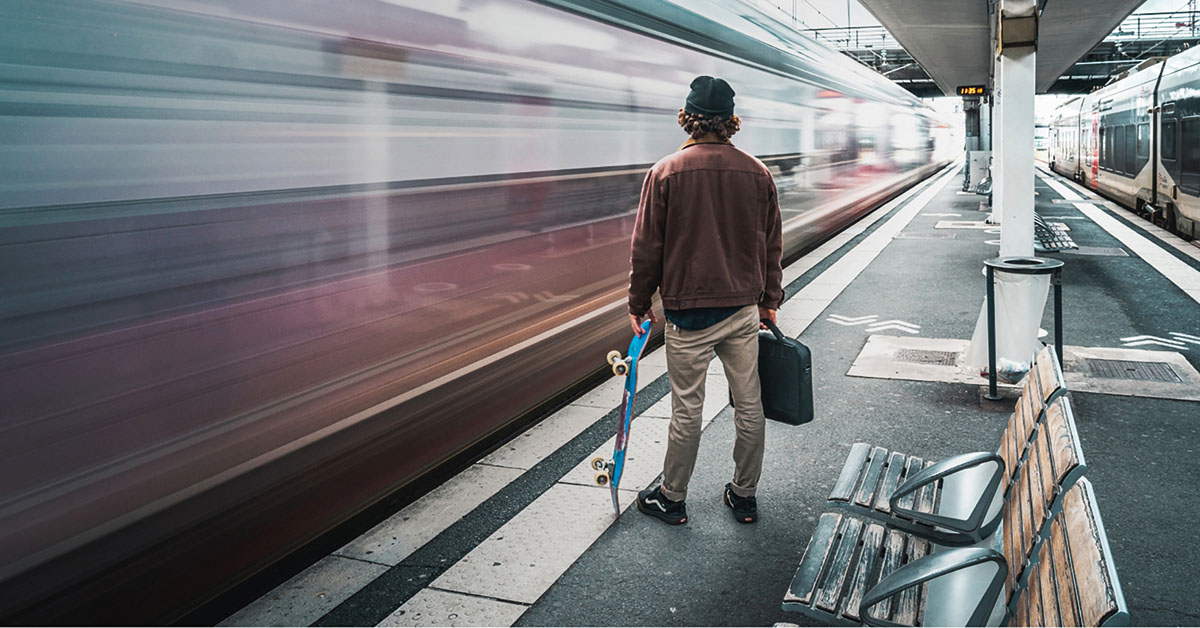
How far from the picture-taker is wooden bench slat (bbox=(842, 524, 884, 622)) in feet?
9.21

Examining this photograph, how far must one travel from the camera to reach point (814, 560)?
3078 millimetres

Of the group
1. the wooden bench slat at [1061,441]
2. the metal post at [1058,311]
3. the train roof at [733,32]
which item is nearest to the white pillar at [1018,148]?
the metal post at [1058,311]

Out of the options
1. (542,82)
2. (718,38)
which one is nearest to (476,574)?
(542,82)

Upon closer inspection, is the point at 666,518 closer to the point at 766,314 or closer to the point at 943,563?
the point at 766,314

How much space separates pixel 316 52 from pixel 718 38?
15.3ft

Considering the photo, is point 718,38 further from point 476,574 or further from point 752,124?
point 476,574

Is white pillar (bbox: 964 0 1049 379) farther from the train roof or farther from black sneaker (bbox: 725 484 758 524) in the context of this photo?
black sneaker (bbox: 725 484 758 524)

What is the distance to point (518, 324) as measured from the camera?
4.57 m

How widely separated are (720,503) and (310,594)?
1707 millimetres

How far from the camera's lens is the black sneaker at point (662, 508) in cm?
382

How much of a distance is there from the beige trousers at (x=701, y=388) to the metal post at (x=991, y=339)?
2.34 metres

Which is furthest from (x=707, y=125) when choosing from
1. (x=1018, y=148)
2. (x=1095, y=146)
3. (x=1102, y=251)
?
(x=1095, y=146)

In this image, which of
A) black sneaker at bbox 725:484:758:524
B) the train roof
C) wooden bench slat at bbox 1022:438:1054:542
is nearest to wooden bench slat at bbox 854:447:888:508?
black sneaker at bbox 725:484:758:524

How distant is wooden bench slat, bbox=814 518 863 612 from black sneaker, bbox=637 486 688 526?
0.72 m
